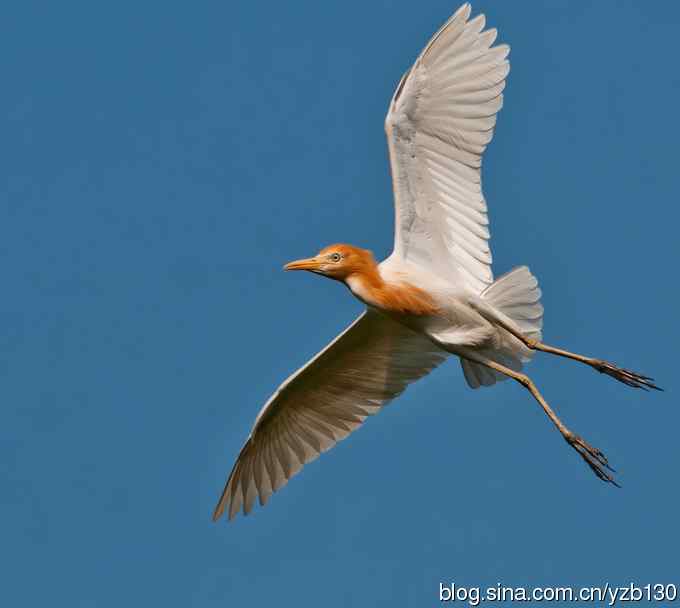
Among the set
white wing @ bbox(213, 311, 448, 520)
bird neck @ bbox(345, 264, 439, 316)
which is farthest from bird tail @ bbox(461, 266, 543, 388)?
white wing @ bbox(213, 311, 448, 520)

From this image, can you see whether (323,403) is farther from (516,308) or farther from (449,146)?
(449,146)

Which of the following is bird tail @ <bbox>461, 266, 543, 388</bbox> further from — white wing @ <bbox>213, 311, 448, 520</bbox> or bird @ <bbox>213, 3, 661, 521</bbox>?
white wing @ <bbox>213, 311, 448, 520</bbox>

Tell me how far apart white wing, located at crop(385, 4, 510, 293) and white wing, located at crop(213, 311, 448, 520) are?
117 centimetres

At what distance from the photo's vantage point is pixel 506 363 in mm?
13711

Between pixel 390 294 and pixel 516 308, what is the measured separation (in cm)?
112

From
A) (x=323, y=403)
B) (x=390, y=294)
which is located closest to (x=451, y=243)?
(x=390, y=294)

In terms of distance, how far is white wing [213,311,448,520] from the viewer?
14320mm

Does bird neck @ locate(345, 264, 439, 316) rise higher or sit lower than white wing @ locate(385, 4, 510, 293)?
lower

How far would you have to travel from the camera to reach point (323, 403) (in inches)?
578

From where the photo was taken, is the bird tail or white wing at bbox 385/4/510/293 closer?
white wing at bbox 385/4/510/293

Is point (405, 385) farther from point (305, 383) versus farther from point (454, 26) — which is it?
point (454, 26)

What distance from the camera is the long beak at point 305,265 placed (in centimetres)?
1313

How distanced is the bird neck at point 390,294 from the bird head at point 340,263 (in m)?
0.04

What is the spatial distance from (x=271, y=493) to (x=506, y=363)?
2.51 meters
